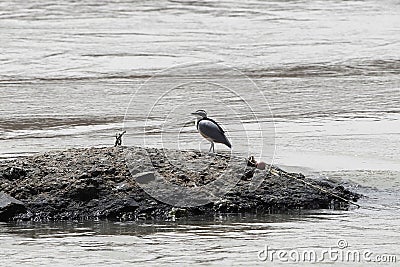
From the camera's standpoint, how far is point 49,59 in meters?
18.0

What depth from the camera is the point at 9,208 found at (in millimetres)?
7250

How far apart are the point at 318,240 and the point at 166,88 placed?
8.71 m

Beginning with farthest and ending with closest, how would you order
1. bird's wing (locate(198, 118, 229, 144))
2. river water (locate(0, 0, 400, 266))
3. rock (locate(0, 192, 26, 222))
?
bird's wing (locate(198, 118, 229, 144)), rock (locate(0, 192, 26, 222)), river water (locate(0, 0, 400, 266))

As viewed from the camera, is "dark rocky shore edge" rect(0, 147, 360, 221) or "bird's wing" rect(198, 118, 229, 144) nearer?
"dark rocky shore edge" rect(0, 147, 360, 221)

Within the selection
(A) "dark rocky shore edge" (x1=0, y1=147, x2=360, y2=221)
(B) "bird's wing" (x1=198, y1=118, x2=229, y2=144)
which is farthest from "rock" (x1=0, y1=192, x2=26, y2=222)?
(B) "bird's wing" (x1=198, y1=118, x2=229, y2=144)

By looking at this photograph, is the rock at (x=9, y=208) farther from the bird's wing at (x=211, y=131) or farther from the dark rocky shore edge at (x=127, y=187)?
the bird's wing at (x=211, y=131)

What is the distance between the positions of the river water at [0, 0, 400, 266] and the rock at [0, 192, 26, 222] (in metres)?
0.22

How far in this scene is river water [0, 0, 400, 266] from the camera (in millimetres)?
6660

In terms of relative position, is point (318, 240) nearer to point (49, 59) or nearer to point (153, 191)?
point (153, 191)

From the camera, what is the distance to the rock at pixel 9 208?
725 cm

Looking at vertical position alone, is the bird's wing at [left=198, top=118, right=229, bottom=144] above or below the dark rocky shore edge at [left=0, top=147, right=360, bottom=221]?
above

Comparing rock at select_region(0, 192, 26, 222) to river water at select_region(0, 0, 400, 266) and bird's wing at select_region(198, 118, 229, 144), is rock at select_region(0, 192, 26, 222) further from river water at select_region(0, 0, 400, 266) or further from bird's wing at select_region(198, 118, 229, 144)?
bird's wing at select_region(198, 118, 229, 144)

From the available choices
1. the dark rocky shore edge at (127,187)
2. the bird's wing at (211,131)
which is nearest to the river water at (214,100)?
the dark rocky shore edge at (127,187)

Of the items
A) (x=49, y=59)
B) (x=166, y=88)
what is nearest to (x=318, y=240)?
(x=166, y=88)
